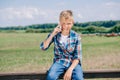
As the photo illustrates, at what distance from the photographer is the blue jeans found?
445 centimetres

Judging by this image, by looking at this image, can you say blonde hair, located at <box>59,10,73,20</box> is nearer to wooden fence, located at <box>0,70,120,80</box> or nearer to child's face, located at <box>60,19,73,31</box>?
child's face, located at <box>60,19,73,31</box>

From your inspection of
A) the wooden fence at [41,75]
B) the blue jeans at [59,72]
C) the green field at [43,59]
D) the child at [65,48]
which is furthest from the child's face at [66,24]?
the green field at [43,59]

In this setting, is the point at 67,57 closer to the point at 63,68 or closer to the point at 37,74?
the point at 63,68

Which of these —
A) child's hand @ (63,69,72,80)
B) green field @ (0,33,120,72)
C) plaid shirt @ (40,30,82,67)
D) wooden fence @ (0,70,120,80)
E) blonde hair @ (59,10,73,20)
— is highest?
blonde hair @ (59,10,73,20)

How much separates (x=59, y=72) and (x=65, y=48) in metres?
0.34

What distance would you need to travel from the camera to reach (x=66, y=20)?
14.8ft

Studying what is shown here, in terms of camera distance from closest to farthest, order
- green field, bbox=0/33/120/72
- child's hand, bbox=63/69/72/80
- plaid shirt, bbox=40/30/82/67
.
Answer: child's hand, bbox=63/69/72/80
plaid shirt, bbox=40/30/82/67
green field, bbox=0/33/120/72

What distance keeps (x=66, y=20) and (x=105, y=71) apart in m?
0.95

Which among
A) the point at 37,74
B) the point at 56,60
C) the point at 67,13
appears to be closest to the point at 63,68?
the point at 56,60

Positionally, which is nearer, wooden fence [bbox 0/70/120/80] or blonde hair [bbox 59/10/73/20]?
blonde hair [bbox 59/10/73/20]

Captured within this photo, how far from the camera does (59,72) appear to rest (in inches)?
179

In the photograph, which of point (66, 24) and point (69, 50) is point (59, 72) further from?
point (66, 24)

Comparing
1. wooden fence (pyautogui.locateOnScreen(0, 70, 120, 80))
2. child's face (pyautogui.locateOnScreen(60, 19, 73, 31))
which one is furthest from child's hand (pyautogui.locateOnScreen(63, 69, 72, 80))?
child's face (pyautogui.locateOnScreen(60, 19, 73, 31))

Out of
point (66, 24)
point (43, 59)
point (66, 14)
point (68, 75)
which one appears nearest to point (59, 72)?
point (68, 75)
